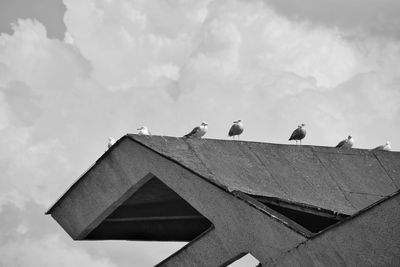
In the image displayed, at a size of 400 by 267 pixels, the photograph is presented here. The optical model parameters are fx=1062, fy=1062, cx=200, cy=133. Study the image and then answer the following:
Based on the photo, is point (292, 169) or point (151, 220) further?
point (151, 220)

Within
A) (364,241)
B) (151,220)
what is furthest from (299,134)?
(364,241)

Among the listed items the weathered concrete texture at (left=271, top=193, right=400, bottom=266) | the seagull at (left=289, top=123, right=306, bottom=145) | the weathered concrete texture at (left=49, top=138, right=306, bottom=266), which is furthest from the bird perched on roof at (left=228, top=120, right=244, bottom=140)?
the weathered concrete texture at (left=271, top=193, right=400, bottom=266)

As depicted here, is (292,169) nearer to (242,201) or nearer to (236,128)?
(242,201)

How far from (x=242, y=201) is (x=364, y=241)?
11.5 ft

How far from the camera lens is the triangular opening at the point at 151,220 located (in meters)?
28.0

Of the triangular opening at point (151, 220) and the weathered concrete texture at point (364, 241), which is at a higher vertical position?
the triangular opening at point (151, 220)

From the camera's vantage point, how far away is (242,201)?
2186 cm

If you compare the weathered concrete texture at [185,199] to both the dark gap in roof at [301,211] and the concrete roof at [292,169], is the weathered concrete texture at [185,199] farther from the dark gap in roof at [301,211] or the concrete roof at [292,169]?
the dark gap in roof at [301,211]

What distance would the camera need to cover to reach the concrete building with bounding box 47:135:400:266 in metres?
19.4

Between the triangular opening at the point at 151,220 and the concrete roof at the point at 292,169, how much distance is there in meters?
2.83

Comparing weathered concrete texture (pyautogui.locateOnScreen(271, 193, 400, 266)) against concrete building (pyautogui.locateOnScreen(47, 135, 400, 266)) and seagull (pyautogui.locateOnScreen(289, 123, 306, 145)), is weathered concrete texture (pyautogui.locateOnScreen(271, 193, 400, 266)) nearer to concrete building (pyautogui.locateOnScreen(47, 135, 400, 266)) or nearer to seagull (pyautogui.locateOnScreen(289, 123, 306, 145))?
concrete building (pyautogui.locateOnScreen(47, 135, 400, 266))

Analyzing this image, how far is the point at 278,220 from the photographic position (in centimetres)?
2092

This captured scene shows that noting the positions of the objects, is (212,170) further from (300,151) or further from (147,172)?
(300,151)

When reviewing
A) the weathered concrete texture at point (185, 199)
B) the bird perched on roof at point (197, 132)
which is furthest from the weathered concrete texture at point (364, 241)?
the bird perched on roof at point (197, 132)
